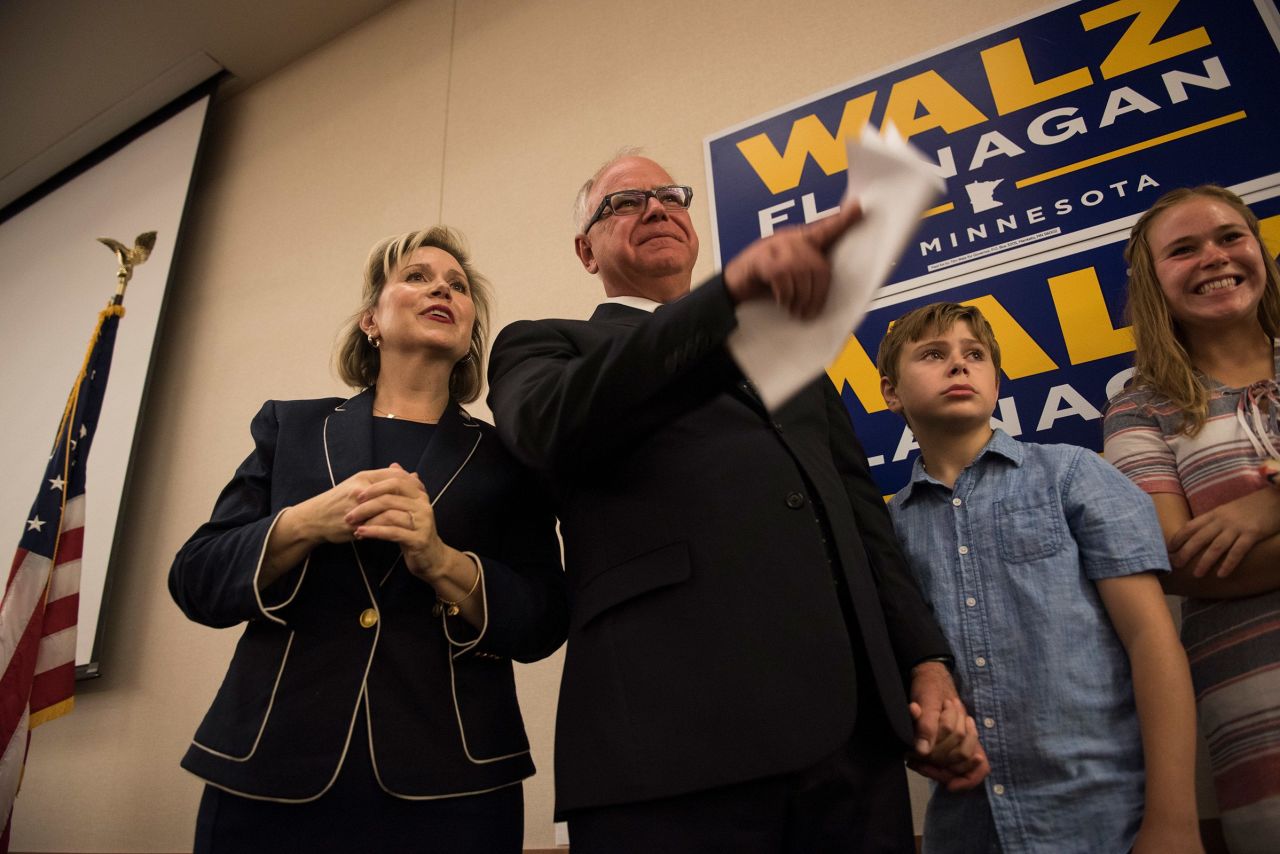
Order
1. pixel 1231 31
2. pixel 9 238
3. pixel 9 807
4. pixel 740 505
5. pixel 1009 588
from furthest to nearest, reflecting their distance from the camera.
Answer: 1. pixel 9 238
2. pixel 9 807
3. pixel 1231 31
4. pixel 1009 588
5. pixel 740 505

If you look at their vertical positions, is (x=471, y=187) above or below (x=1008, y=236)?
above

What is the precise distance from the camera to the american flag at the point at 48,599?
215 cm

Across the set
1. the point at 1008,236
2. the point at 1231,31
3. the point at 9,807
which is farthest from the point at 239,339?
the point at 1231,31

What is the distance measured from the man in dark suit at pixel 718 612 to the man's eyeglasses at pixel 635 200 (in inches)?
16.4

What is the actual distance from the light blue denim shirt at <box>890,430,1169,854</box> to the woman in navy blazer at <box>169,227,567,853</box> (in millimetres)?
614

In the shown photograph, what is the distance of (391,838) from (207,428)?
2.83 meters

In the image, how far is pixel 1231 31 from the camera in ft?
5.96

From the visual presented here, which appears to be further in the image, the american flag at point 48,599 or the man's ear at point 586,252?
the american flag at point 48,599

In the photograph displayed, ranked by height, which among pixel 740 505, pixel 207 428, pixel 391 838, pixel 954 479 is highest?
pixel 207 428

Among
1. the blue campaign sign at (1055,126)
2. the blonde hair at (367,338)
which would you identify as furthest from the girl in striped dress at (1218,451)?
the blonde hair at (367,338)

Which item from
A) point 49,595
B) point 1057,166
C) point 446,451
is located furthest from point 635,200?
point 49,595

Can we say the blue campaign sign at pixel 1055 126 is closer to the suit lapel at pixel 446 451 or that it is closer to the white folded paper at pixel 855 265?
the suit lapel at pixel 446 451

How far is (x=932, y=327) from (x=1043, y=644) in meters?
0.58

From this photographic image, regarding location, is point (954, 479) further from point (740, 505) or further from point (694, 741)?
point (694, 741)
